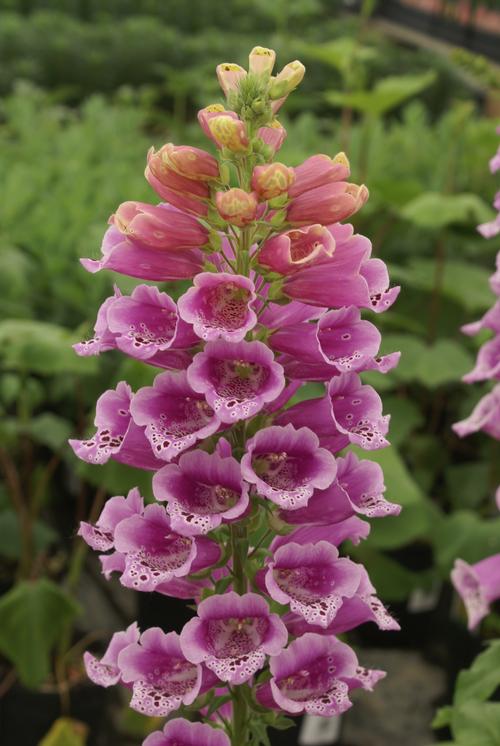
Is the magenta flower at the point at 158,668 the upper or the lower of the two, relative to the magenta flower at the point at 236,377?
lower

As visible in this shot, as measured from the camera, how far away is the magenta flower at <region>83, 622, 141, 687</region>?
Answer: 0.97 metres

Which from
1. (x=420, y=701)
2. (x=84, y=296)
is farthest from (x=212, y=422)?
(x=420, y=701)

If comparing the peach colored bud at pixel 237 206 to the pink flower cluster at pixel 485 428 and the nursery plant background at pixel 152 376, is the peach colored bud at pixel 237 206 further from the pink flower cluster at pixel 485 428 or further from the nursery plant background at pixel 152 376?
the nursery plant background at pixel 152 376

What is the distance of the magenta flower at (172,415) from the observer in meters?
0.86

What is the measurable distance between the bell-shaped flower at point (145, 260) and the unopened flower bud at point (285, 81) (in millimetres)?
151

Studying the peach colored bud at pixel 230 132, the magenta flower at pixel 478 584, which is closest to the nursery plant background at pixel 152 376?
the magenta flower at pixel 478 584

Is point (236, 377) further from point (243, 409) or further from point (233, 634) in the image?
point (233, 634)

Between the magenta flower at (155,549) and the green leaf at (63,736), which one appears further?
the green leaf at (63,736)

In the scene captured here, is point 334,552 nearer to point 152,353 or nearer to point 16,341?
point 152,353

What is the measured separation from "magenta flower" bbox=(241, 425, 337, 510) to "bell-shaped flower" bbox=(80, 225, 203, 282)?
163 millimetres

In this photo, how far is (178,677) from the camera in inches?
37.4

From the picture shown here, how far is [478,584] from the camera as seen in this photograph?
53.0 inches

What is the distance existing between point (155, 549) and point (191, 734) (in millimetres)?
163

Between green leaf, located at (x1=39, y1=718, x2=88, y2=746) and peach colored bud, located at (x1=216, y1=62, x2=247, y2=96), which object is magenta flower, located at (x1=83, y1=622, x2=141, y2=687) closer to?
peach colored bud, located at (x1=216, y1=62, x2=247, y2=96)
